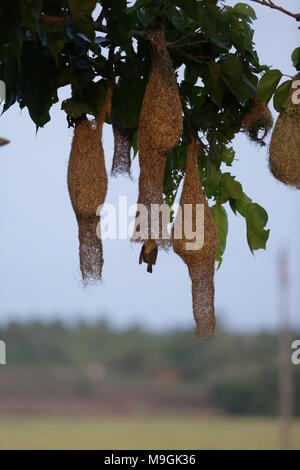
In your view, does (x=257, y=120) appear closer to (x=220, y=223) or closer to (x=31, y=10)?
(x=220, y=223)

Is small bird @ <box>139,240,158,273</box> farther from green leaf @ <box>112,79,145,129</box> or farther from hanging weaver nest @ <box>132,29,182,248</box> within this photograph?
green leaf @ <box>112,79,145,129</box>

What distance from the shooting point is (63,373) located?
15508 millimetres

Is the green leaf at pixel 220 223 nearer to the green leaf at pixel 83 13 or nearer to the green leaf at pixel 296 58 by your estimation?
the green leaf at pixel 296 58

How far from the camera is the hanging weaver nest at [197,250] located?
123cm

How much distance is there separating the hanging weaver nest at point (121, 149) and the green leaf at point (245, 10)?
0.24 meters

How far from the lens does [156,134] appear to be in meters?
1.18

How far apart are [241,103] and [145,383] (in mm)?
14569

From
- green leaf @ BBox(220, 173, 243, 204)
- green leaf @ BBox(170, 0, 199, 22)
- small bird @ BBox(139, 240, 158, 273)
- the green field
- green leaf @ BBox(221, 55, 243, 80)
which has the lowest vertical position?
small bird @ BBox(139, 240, 158, 273)

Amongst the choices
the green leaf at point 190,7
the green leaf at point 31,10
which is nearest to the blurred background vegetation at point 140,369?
the green leaf at point 190,7

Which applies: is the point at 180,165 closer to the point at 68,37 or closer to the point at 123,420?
the point at 68,37

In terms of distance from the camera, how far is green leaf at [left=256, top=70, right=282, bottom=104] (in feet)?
4.05

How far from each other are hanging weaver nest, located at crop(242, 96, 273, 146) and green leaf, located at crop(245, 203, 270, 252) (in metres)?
0.12

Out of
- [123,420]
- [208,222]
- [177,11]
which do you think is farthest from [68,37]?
[123,420]

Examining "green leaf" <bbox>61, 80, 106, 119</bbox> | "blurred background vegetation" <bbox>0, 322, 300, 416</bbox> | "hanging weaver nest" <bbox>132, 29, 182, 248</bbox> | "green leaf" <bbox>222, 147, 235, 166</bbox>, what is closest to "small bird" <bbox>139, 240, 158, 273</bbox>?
"hanging weaver nest" <bbox>132, 29, 182, 248</bbox>
